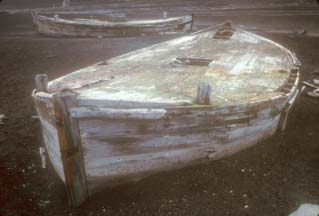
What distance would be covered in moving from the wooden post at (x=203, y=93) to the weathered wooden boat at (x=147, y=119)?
0.01 meters

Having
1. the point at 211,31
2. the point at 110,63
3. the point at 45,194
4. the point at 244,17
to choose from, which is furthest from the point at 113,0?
the point at 45,194

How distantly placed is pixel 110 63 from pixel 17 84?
433 cm

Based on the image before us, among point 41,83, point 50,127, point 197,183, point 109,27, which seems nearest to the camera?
point 50,127

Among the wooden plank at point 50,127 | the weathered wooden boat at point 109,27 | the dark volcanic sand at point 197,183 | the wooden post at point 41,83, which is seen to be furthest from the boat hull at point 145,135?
the weathered wooden boat at point 109,27

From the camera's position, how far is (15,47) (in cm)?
1352

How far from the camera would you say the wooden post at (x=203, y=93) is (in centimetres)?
350

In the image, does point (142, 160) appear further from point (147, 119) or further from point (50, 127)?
point (50, 127)

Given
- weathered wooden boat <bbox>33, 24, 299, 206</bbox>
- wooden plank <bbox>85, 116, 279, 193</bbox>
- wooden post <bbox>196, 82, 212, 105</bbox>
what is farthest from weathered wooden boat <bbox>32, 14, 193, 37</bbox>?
wooden post <bbox>196, 82, 212, 105</bbox>

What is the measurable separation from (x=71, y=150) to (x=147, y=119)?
3.19ft

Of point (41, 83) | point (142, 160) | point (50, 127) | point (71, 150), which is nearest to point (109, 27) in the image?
point (41, 83)

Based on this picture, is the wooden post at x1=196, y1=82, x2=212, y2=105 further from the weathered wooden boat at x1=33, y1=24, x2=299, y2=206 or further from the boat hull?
the boat hull

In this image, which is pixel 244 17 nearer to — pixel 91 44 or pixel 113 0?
pixel 91 44

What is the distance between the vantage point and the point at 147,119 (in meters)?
3.37

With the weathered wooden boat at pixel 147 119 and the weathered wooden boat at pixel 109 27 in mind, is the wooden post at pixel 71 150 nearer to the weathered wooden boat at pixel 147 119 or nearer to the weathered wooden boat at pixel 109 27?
the weathered wooden boat at pixel 147 119
